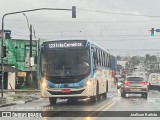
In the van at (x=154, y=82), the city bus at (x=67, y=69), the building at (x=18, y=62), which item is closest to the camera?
the city bus at (x=67, y=69)

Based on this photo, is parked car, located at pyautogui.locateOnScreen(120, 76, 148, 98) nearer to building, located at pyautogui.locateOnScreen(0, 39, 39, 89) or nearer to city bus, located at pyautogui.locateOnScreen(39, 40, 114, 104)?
city bus, located at pyautogui.locateOnScreen(39, 40, 114, 104)

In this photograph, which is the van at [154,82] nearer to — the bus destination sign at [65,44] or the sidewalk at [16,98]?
the sidewalk at [16,98]

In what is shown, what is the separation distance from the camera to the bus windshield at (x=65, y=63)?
23047 millimetres

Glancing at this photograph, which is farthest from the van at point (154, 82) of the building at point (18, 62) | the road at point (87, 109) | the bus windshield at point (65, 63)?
the bus windshield at point (65, 63)

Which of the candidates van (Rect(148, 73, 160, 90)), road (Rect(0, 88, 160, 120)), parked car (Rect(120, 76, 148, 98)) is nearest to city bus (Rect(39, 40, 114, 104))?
road (Rect(0, 88, 160, 120))

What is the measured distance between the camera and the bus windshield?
23.0m

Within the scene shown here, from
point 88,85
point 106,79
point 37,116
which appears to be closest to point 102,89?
point 106,79

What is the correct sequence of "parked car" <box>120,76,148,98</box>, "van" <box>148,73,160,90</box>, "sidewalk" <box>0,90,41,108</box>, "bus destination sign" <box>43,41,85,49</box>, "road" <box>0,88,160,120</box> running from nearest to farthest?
"road" <box>0,88,160,120</box> → "bus destination sign" <box>43,41,85,49</box> → "sidewalk" <box>0,90,41,108</box> → "parked car" <box>120,76,148,98</box> → "van" <box>148,73,160,90</box>

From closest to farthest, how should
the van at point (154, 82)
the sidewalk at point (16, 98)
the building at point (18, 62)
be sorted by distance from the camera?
the sidewalk at point (16, 98), the building at point (18, 62), the van at point (154, 82)

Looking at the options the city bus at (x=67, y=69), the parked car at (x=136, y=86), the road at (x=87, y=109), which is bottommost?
the road at (x=87, y=109)

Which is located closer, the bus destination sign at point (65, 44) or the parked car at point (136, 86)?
the bus destination sign at point (65, 44)

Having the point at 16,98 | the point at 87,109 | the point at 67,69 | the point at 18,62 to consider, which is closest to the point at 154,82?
the point at 18,62

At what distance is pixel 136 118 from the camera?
52.3 feet

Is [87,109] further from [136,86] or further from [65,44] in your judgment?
[136,86]
